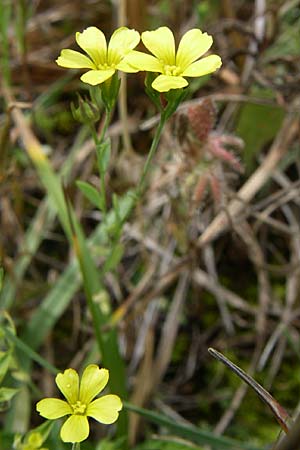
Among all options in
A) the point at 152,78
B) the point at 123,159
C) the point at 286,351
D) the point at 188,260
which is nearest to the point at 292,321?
the point at 286,351

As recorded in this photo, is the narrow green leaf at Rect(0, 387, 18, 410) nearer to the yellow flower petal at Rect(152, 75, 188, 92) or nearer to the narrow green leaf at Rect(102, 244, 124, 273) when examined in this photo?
the narrow green leaf at Rect(102, 244, 124, 273)

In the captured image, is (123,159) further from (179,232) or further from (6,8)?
(6,8)

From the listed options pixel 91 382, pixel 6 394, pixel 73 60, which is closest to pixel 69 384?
pixel 91 382

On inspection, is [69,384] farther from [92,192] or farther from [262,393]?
[92,192]

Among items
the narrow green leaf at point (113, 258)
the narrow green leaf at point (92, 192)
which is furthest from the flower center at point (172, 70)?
the narrow green leaf at point (113, 258)

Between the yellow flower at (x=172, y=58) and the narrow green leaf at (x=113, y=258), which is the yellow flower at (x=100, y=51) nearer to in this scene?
the yellow flower at (x=172, y=58)
